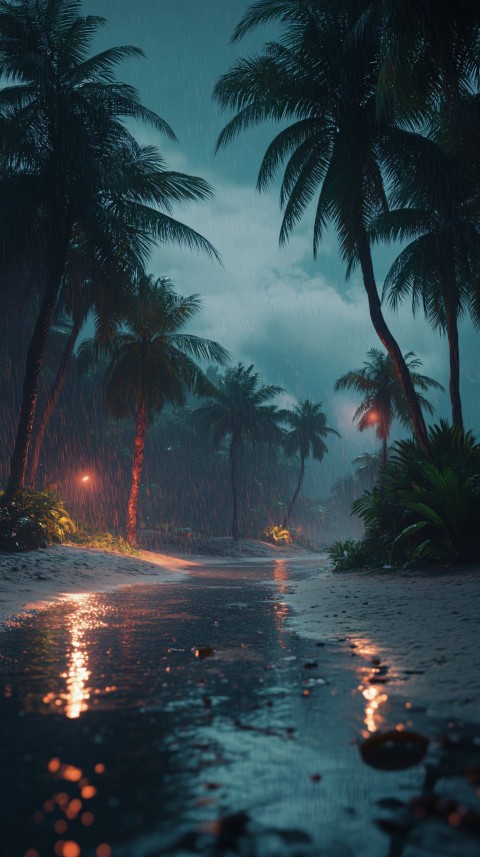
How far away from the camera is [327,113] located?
1361 cm

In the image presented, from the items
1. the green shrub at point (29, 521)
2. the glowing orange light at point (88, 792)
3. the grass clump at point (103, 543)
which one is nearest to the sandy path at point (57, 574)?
the green shrub at point (29, 521)

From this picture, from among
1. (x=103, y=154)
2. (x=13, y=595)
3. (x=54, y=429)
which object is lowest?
(x=13, y=595)

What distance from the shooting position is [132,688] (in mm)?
2938

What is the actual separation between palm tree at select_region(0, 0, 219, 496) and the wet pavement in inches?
417

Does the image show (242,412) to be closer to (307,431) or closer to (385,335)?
(307,431)

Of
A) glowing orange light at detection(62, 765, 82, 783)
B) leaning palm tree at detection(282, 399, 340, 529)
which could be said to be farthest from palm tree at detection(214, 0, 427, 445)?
leaning palm tree at detection(282, 399, 340, 529)

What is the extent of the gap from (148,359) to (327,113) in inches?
472

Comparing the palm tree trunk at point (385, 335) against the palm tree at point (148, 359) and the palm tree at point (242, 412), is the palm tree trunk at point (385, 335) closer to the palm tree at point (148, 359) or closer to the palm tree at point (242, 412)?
the palm tree at point (148, 359)

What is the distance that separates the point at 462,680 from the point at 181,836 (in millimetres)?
2009

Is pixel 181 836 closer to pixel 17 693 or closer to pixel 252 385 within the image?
pixel 17 693

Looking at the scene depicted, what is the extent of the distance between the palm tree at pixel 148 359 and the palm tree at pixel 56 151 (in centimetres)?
812

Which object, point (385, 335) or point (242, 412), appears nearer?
point (385, 335)

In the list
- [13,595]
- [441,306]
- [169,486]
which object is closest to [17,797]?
[13,595]

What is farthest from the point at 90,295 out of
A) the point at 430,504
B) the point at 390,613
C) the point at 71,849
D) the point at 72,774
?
the point at 71,849
